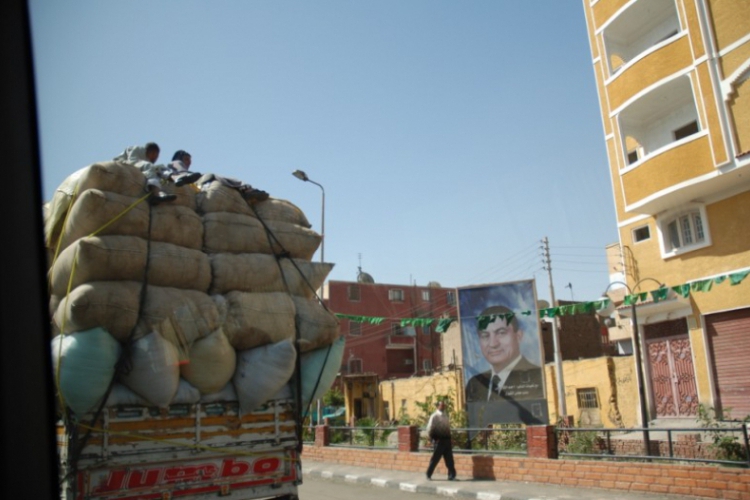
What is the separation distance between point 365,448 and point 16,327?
12.6 meters

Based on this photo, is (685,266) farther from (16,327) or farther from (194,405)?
(16,327)

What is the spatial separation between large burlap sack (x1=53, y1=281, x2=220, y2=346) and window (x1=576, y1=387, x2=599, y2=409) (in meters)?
21.4

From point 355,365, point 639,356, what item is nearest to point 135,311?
point 639,356

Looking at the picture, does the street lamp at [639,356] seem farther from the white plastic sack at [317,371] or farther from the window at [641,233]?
the white plastic sack at [317,371]

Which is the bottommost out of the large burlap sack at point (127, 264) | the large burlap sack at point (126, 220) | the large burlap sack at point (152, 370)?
the large burlap sack at point (152, 370)

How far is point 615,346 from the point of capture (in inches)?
1380

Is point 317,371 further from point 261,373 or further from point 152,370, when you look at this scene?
point 152,370

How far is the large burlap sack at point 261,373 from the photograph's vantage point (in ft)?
18.8

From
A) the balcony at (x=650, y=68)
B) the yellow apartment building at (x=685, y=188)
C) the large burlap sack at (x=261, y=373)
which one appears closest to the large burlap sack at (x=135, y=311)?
the large burlap sack at (x=261, y=373)

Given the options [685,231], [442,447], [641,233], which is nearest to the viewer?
[442,447]

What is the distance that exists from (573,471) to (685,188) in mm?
8292

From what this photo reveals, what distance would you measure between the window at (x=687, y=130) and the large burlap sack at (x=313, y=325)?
1424 centimetres

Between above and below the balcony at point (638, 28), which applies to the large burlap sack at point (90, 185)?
below

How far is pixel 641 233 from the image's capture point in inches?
699
